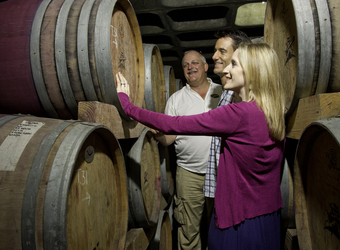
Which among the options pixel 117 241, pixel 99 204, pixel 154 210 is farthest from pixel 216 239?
pixel 154 210

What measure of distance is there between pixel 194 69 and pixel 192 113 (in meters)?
0.76

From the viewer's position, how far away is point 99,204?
136 centimetres

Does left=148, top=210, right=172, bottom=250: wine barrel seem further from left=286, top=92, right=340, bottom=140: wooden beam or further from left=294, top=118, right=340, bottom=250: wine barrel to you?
left=286, top=92, right=340, bottom=140: wooden beam

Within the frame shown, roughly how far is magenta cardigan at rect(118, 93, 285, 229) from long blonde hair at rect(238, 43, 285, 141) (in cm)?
6

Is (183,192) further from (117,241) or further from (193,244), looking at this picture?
(117,241)

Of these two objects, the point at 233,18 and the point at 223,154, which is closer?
the point at 223,154

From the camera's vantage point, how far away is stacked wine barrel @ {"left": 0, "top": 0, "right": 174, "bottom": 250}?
34.6 inches

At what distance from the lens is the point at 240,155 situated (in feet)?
4.67

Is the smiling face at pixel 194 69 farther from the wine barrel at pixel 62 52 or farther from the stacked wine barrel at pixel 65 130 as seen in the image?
the wine barrel at pixel 62 52

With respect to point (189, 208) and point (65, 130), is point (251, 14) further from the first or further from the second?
point (65, 130)

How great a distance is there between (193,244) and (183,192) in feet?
2.22

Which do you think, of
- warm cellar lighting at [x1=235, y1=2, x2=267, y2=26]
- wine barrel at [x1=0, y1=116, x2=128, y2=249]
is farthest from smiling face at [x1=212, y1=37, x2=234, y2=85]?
warm cellar lighting at [x1=235, y1=2, x2=267, y2=26]

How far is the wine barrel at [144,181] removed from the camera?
6.40 feet

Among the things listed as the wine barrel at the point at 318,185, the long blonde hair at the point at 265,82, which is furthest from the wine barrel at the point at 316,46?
the wine barrel at the point at 318,185
